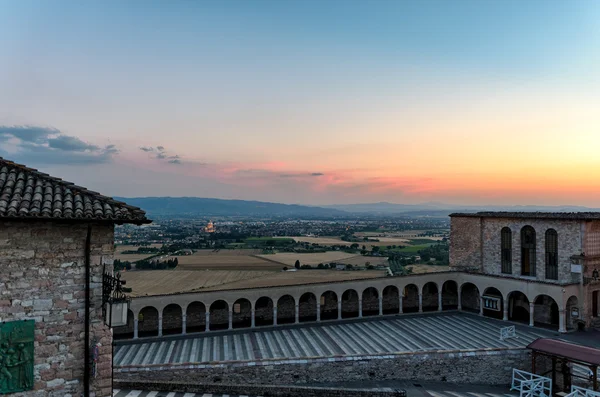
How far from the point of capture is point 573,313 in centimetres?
2267

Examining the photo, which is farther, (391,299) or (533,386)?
(391,299)

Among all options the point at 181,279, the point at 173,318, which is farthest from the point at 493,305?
the point at 181,279

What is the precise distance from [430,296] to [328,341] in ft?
38.7

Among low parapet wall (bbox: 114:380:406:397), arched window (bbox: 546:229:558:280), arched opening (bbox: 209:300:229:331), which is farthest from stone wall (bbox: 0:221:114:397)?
arched window (bbox: 546:229:558:280)

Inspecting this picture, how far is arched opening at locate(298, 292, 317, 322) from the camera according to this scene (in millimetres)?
26109

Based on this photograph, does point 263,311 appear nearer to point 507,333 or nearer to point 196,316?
point 196,316

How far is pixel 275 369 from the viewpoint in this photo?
1736 cm

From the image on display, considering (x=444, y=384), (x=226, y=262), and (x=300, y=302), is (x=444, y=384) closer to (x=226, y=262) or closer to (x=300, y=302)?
(x=300, y=302)

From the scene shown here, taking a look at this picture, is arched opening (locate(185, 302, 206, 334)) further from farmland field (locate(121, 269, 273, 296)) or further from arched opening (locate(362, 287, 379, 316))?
arched opening (locate(362, 287, 379, 316))

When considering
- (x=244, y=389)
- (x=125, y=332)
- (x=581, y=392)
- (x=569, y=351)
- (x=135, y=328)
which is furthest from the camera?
(x=125, y=332)

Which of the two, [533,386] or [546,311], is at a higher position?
[546,311]

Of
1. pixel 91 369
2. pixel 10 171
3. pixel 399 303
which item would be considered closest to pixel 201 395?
pixel 91 369

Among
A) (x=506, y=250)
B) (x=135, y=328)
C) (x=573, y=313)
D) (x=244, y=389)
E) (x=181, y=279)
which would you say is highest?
(x=506, y=250)

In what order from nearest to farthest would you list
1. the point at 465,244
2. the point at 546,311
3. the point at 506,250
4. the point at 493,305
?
the point at 546,311, the point at 493,305, the point at 506,250, the point at 465,244
